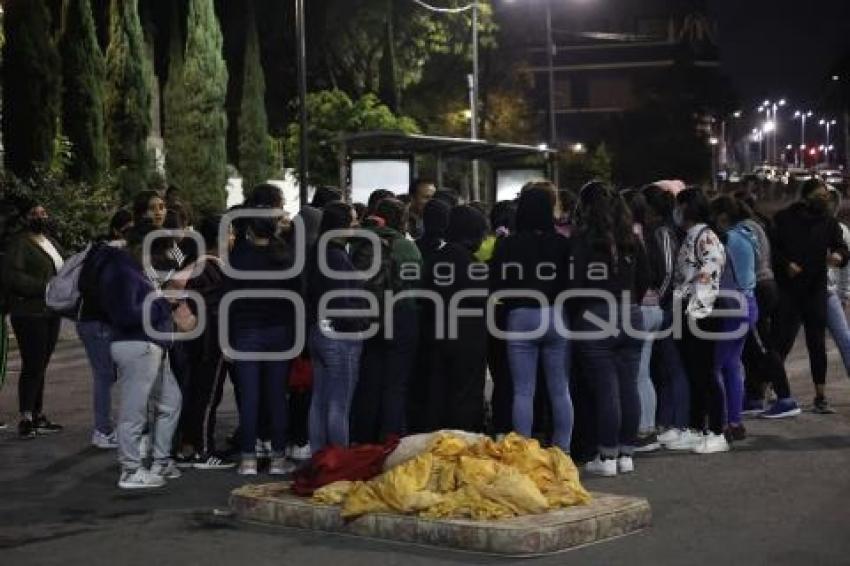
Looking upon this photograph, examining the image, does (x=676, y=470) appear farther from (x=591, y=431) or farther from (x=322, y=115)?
(x=322, y=115)

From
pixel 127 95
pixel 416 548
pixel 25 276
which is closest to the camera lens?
pixel 416 548

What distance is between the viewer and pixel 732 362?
10289mm

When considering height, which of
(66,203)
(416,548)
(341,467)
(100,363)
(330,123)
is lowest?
(416,548)

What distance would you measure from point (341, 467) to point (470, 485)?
3.18 feet

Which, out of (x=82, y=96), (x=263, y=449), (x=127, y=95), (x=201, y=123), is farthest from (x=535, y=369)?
(x=201, y=123)

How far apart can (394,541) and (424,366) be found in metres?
2.10

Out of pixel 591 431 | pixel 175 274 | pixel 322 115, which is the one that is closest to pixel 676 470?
pixel 591 431

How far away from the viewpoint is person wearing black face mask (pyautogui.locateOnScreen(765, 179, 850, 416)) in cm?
1166

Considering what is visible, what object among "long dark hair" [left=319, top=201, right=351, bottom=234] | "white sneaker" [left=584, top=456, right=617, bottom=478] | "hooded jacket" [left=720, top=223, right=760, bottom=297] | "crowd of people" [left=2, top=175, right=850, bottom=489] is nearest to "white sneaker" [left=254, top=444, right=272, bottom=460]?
"crowd of people" [left=2, top=175, right=850, bottom=489]

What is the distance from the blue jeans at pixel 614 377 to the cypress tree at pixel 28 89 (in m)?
17.1

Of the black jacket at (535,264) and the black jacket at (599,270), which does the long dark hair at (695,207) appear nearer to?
the black jacket at (599,270)

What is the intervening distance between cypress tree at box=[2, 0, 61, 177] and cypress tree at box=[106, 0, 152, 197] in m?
4.49

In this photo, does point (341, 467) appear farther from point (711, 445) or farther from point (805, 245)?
A: point (805, 245)

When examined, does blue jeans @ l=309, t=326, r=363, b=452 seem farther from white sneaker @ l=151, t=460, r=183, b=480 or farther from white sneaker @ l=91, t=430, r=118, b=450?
white sneaker @ l=91, t=430, r=118, b=450
